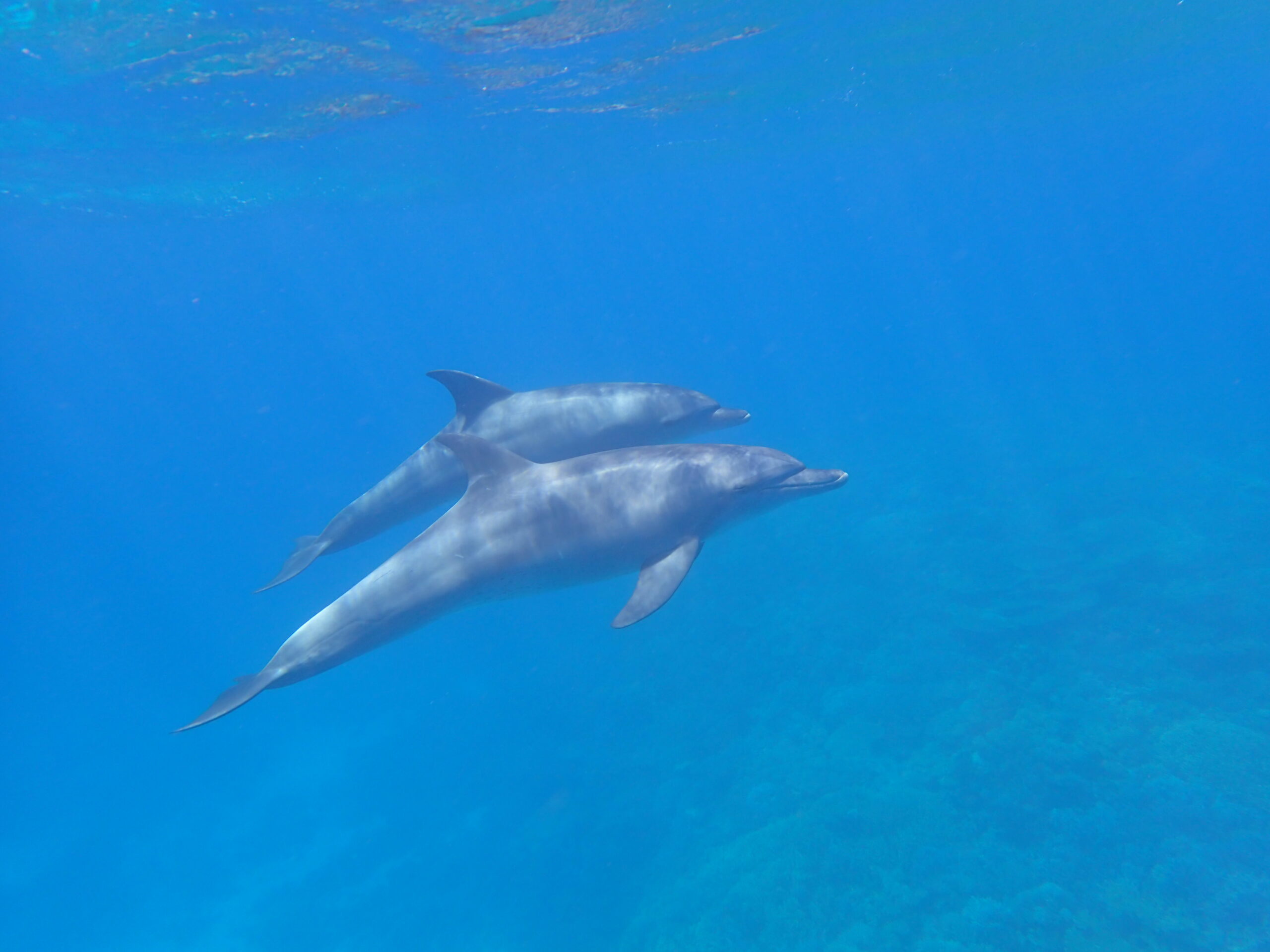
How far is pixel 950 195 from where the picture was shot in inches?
4941

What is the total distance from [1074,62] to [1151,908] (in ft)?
114

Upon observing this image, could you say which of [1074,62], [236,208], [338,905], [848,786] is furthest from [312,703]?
[1074,62]

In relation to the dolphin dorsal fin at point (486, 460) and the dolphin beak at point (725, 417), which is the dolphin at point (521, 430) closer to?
the dolphin beak at point (725, 417)

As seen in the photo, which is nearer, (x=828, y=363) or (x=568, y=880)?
(x=568, y=880)

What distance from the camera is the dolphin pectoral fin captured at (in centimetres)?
687

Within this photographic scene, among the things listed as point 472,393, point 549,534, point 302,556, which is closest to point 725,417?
point 472,393

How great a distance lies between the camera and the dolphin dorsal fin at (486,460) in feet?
25.0

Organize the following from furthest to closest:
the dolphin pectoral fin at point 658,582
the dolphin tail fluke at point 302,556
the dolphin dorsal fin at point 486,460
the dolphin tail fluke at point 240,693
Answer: the dolphin tail fluke at point 302,556 < the dolphin dorsal fin at point 486,460 < the dolphin pectoral fin at point 658,582 < the dolphin tail fluke at point 240,693

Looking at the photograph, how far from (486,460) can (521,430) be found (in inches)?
70.3

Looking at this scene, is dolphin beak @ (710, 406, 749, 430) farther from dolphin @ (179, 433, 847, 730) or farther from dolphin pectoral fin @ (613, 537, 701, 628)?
dolphin pectoral fin @ (613, 537, 701, 628)

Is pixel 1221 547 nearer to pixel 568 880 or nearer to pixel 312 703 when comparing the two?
pixel 568 880

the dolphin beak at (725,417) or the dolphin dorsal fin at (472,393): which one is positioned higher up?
the dolphin dorsal fin at (472,393)

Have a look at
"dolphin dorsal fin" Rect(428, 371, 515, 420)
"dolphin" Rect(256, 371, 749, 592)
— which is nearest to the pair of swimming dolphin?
"dolphin dorsal fin" Rect(428, 371, 515, 420)

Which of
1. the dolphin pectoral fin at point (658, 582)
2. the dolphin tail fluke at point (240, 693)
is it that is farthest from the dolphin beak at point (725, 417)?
the dolphin tail fluke at point (240, 693)
